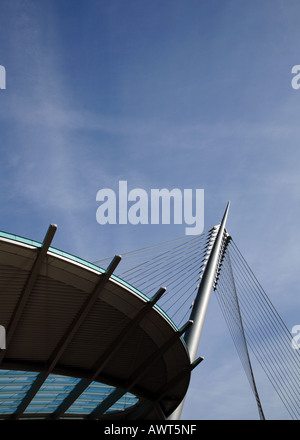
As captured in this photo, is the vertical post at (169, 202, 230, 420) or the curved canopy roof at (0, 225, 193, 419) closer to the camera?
the curved canopy roof at (0, 225, 193, 419)

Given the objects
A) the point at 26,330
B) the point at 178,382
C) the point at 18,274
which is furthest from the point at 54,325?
the point at 178,382

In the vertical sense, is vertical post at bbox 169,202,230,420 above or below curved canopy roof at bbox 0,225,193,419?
above

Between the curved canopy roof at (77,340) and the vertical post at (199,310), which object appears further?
the vertical post at (199,310)

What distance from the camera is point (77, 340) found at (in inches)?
719

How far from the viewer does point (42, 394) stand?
917 inches

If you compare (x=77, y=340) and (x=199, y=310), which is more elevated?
(x=199, y=310)

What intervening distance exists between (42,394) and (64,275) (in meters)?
12.1

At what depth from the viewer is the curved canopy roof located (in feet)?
47.6

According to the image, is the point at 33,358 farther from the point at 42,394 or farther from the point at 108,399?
the point at 108,399

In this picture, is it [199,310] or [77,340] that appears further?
[199,310]

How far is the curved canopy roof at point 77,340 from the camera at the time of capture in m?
14.5

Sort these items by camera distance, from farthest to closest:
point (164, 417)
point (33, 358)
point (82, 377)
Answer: point (164, 417) → point (82, 377) → point (33, 358)

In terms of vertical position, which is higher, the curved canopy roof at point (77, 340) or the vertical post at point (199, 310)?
the vertical post at point (199, 310)

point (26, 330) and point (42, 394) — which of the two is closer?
point (26, 330)
